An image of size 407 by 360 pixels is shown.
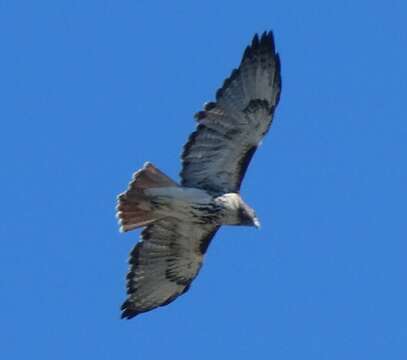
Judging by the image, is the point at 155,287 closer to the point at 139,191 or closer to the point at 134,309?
the point at 134,309

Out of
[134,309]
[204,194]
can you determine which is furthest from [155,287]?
[204,194]

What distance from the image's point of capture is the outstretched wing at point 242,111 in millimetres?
20484

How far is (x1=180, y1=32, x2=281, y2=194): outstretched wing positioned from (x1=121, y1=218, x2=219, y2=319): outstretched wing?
75cm

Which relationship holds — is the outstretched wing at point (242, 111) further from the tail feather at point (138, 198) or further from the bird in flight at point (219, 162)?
the tail feather at point (138, 198)

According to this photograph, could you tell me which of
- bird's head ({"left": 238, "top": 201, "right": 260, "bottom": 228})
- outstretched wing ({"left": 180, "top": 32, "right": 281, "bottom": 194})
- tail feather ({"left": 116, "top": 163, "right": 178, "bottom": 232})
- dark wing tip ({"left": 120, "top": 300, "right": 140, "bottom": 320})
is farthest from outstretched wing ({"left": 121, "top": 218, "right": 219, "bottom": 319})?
outstretched wing ({"left": 180, "top": 32, "right": 281, "bottom": 194})

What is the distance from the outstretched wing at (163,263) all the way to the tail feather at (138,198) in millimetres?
543

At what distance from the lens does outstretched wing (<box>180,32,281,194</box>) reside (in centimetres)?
2048

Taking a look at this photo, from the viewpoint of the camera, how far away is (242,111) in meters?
20.5

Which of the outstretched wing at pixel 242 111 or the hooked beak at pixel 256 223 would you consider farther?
the outstretched wing at pixel 242 111

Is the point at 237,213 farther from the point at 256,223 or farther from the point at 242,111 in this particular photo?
the point at 242,111

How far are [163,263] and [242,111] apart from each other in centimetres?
215

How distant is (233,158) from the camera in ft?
67.7

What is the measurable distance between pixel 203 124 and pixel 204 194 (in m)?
0.81

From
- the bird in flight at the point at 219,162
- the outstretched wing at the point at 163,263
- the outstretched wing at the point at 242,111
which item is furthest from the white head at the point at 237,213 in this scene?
the outstretched wing at the point at 163,263
